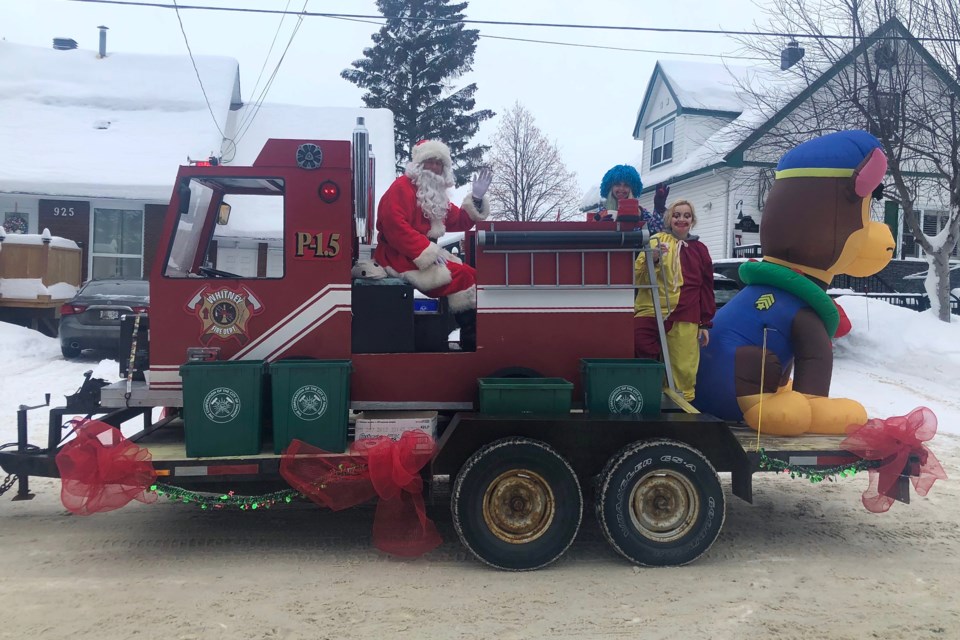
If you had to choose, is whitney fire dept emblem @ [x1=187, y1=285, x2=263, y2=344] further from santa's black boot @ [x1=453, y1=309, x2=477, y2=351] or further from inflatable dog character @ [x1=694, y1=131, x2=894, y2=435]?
inflatable dog character @ [x1=694, y1=131, x2=894, y2=435]

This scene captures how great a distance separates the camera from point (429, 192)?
559cm

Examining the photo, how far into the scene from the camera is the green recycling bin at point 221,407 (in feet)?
15.5

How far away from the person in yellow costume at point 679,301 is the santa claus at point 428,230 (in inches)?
49.7

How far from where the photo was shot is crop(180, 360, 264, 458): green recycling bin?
4727 millimetres

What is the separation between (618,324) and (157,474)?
123 inches

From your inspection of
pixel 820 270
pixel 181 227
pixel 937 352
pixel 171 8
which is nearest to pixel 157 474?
pixel 181 227

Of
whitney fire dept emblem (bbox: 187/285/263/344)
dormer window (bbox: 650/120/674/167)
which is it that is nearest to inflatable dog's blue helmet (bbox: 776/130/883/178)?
whitney fire dept emblem (bbox: 187/285/263/344)

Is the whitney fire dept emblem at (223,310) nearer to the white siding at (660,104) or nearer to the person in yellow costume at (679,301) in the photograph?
the person in yellow costume at (679,301)

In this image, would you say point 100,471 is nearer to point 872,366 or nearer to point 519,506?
point 519,506

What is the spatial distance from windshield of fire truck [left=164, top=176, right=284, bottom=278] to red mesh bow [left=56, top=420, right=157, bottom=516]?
117cm

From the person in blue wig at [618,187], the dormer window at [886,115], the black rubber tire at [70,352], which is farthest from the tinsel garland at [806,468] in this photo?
the dormer window at [886,115]

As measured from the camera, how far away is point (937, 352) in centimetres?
1258

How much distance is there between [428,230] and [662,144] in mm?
21894

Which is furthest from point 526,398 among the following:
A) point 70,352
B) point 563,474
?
point 70,352
